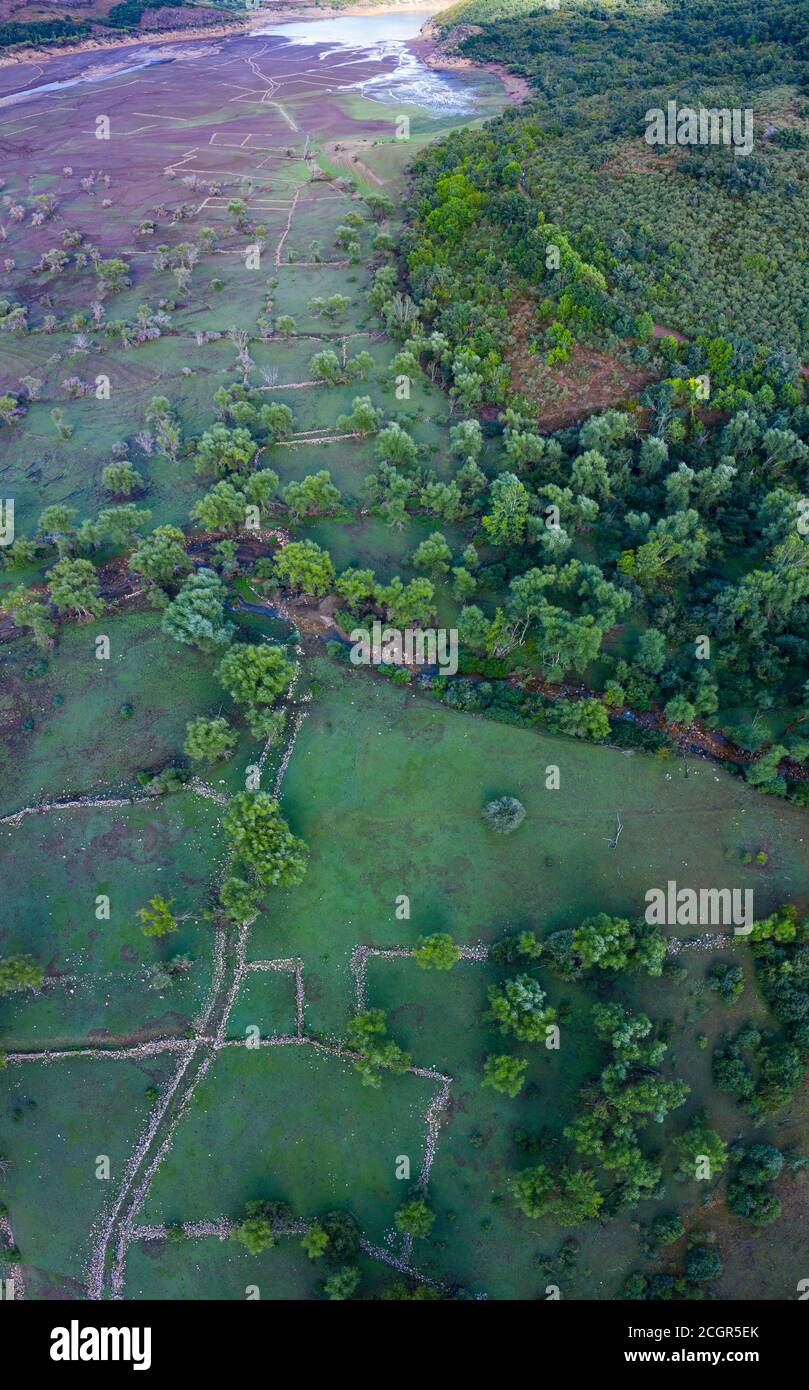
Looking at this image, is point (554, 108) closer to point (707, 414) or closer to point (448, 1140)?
point (707, 414)

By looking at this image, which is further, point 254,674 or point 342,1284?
point 254,674

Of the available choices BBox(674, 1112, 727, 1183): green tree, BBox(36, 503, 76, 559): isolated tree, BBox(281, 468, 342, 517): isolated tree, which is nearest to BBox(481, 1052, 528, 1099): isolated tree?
BBox(674, 1112, 727, 1183): green tree

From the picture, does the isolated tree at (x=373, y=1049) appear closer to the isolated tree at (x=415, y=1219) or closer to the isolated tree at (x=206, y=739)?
the isolated tree at (x=415, y=1219)

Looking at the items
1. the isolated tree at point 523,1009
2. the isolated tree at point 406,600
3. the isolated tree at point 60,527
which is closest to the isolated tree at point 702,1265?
the isolated tree at point 523,1009

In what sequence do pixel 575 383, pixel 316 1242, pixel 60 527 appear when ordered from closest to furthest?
pixel 316 1242
pixel 60 527
pixel 575 383

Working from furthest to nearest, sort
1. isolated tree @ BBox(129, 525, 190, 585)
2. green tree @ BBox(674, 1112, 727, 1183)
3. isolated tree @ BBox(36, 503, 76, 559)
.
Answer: isolated tree @ BBox(36, 503, 76, 559) < isolated tree @ BBox(129, 525, 190, 585) < green tree @ BBox(674, 1112, 727, 1183)

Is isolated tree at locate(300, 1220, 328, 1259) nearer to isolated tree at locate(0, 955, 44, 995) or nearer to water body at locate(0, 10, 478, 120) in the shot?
isolated tree at locate(0, 955, 44, 995)

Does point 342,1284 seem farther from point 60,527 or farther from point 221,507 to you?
point 60,527

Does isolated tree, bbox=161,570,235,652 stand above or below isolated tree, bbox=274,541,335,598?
below

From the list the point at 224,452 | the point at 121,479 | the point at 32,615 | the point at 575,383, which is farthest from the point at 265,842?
the point at 575,383

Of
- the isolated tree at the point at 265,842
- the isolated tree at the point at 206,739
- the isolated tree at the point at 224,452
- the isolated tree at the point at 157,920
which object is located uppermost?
the isolated tree at the point at 224,452
